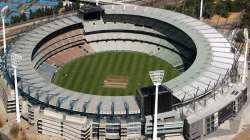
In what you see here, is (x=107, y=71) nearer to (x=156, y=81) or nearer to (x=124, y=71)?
(x=124, y=71)

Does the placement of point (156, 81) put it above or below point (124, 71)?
above

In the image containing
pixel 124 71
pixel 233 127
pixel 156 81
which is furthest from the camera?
pixel 124 71

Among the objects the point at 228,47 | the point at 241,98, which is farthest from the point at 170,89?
the point at 228,47

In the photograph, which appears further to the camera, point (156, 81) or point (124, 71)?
point (124, 71)

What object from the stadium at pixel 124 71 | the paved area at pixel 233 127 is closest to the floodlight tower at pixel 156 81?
the stadium at pixel 124 71

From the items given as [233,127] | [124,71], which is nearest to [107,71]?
[124,71]

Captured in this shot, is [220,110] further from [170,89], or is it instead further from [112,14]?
[112,14]

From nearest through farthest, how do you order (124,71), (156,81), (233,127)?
(156,81)
(233,127)
(124,71)
